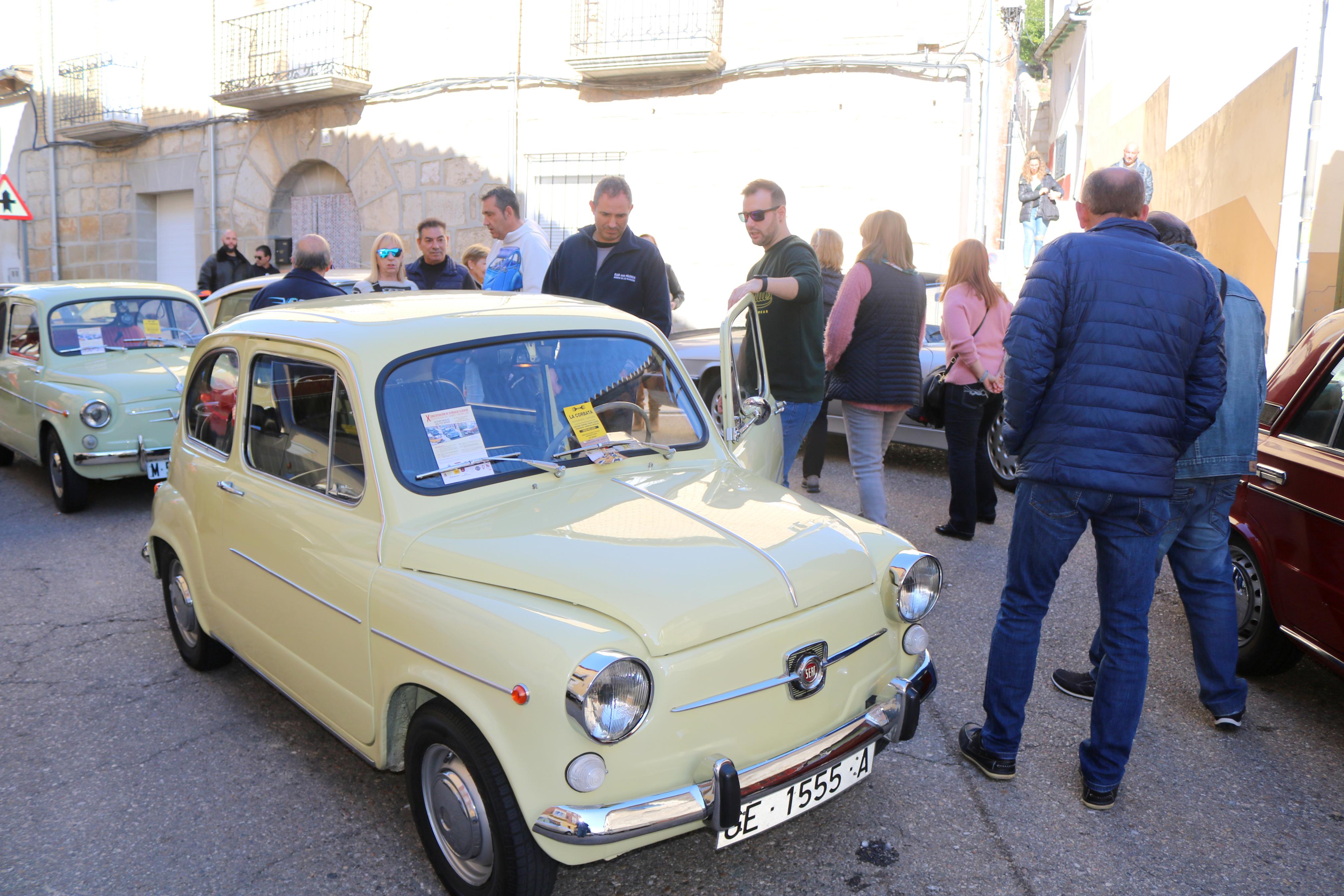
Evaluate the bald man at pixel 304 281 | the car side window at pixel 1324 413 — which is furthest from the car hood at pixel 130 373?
the car side window at pixel 1324 413

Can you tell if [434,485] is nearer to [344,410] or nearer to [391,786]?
[344,410]

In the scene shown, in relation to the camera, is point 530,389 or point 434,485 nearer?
point 434,485

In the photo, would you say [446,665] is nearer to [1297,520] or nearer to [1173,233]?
[1173,233]

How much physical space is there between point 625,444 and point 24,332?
649 cm

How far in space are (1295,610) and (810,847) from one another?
2.11 metres

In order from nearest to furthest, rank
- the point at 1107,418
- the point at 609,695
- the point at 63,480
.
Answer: the point at 609,695
the point at 1107,418
the point at 63,480

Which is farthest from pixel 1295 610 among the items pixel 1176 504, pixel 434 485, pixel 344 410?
pixel 344 410

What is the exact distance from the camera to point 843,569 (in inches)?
110

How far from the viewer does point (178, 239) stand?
64.4 feet

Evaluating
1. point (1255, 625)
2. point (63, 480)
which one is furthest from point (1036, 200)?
point (63, 480)

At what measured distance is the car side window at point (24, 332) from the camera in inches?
295

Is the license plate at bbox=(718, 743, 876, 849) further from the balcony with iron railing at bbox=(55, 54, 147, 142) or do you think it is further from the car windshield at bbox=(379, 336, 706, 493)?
the balcony with iron railing at bbox=(55, 54, 147, 142)

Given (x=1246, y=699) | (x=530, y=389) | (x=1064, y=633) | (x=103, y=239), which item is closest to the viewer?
(x=530, y=389)

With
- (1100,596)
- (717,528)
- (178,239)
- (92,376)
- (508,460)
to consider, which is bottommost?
(1100,596)
